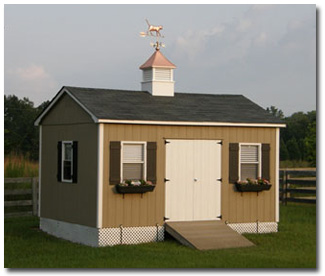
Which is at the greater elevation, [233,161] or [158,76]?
[158,76]

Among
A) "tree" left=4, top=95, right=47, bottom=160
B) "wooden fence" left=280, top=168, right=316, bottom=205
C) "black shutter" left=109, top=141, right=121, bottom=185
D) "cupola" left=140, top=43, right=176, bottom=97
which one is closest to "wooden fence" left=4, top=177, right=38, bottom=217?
"cupola" left=140, top=43, right=176, bottom=97

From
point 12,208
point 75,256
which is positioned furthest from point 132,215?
point 12,208

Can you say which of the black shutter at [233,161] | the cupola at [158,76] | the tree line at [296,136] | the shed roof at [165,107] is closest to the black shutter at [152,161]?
the shed roof at [165,107]

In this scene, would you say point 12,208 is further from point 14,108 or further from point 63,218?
point 14,108

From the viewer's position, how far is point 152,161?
614 inches

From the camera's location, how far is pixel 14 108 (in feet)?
114

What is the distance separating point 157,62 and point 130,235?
14.9 ft

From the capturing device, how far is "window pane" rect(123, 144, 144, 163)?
1537cm

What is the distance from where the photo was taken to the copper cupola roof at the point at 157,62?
17578 mm

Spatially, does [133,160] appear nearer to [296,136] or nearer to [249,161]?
[249,161]

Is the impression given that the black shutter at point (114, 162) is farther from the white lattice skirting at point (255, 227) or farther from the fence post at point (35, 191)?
the fence post at point (35, 191)

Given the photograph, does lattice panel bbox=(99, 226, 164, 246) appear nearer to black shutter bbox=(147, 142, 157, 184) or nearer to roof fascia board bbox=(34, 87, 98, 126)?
black shutter bbox=(147, 142, 157, 184)

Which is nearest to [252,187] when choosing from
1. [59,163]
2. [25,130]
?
[59,163]

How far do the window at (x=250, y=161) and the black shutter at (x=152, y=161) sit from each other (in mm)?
2185
